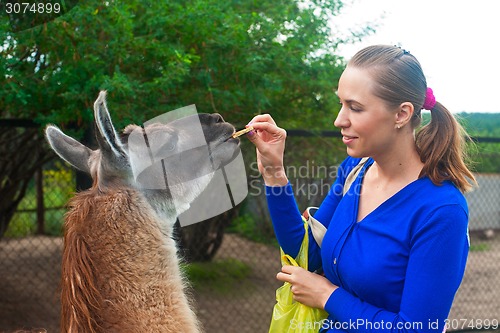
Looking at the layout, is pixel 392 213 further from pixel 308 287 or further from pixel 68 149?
pixel 68 149

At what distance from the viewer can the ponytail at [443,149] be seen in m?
1.68

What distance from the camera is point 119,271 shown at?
1871mm

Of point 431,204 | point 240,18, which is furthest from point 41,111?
point 431,204

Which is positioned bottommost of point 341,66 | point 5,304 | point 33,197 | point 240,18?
point 5,304

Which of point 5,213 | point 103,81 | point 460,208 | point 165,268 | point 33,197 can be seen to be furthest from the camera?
point 33,197

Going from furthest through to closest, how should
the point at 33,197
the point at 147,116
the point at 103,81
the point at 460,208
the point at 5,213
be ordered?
1. the point at 33,197
2. the point at 5,213
3. the point at 147,116
4. the point at 103,81
5. the point at 460,208

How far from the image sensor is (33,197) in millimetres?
7031

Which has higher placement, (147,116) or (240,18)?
(240,18)

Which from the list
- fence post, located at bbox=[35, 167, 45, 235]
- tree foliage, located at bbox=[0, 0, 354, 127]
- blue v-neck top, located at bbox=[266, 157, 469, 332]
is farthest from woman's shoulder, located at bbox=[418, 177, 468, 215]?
fence post, located at bbox=[35, 167, 45, 235]

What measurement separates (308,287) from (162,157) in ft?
2.51

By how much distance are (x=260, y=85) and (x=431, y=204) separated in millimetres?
2258

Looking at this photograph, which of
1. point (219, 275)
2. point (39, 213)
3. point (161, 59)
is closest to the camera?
point (161, 59)

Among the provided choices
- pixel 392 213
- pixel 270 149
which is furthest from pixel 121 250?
pixel 392 213

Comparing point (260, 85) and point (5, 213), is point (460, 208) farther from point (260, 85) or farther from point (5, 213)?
point (5, 213)
